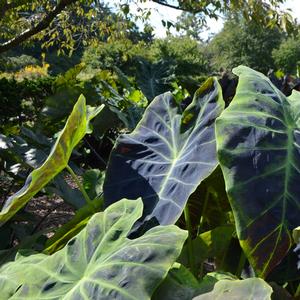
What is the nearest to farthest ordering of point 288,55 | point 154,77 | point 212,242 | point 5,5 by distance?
point 212,242 → point 154,77 → point 5,5 → point 288,55

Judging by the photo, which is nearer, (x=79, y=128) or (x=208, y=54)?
(x=79, y=128)

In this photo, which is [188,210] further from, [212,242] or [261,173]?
[261,173]

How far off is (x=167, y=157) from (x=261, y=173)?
0.41 metres

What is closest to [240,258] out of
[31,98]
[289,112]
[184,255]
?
[184,255]

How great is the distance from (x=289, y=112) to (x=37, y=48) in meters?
50.7

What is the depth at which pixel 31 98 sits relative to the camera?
24.8 feet

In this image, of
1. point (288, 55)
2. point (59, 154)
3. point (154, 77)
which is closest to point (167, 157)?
point (59, 154)

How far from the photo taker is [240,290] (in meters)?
0.91

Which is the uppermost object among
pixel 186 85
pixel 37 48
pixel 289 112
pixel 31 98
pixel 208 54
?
pixel 289 112

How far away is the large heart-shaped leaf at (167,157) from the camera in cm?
122

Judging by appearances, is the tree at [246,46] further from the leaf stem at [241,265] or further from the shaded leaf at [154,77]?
the leaf stem at [241,265]

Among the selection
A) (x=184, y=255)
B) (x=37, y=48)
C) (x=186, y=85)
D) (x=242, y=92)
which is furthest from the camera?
(x=37, y=48)

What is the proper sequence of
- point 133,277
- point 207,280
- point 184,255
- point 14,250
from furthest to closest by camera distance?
point 14,250 → point 184,255 → point 207,280 → point 133,277

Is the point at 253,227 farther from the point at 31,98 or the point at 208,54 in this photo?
the point at 208,54
